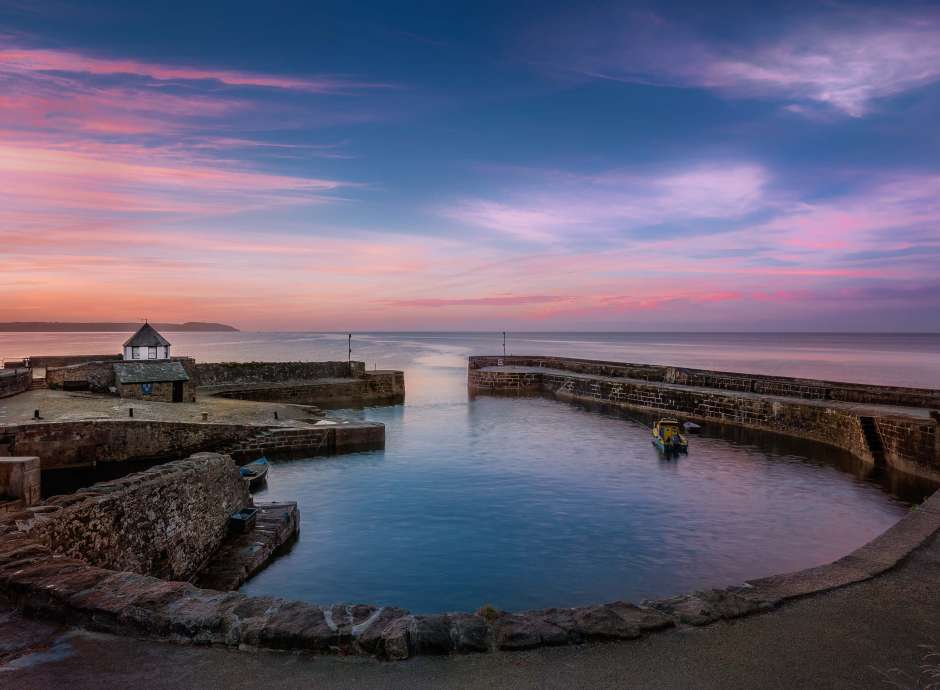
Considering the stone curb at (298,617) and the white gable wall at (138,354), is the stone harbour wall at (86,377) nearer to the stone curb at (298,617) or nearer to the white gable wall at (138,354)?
the white gable wall at (138,354)

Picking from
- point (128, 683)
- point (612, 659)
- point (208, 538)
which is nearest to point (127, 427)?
point (208, 538)

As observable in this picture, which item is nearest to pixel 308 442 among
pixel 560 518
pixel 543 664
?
pixel 560 518

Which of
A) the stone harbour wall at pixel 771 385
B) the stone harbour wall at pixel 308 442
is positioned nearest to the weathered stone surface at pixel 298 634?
the stone harbour wall at pixel 308 442

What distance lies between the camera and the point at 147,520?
27.5 feet

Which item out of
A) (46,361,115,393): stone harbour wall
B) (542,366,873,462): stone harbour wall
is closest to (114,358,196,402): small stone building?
(46,361,115,393): stone harbour wall

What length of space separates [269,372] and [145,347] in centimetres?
825

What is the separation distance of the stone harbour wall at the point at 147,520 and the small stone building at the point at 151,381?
1883 centimetres

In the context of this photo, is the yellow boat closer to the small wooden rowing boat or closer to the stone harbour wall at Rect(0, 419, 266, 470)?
the small wooden rowing boat

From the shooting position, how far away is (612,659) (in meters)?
4.34

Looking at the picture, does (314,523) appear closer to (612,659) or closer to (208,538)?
(208,538)

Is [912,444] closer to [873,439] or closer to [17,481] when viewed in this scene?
[873,439]

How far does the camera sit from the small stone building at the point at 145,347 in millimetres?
30250

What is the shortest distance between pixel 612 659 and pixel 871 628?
2668 millimetres

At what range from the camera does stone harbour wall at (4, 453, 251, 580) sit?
23.0 ft
